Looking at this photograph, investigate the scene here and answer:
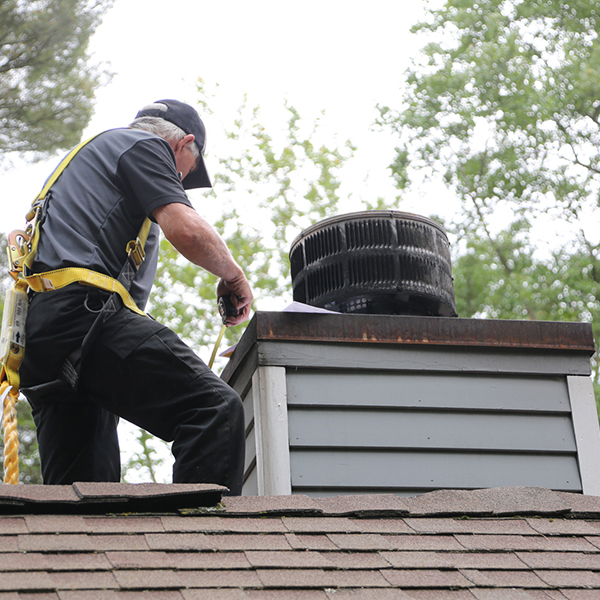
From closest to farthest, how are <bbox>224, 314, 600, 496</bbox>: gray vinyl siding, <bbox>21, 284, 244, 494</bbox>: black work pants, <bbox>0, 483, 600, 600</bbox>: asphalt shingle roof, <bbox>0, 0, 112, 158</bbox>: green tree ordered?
<bbox>0, 483, 600, 600</bbox>: asphalt shingle roof < <bbox>21, 284, 244, 494</bbox>: black work pants < <bbox>224, 314, 600, 496</bbox>: gray vinyl siding < <bbox>0, 0, 112, 158</bbox>: green tree

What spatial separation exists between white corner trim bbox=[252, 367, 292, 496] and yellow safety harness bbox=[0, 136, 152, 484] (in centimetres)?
73

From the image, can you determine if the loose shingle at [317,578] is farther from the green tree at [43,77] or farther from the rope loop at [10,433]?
the green tree at [43,77]

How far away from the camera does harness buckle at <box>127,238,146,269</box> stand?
2.64m

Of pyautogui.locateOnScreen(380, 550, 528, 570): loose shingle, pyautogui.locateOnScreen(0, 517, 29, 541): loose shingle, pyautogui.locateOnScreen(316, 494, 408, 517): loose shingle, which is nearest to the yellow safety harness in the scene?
pyautogui.locateOnScreen(0, 517, 29, 541): loose shingle

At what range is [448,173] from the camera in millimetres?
17781

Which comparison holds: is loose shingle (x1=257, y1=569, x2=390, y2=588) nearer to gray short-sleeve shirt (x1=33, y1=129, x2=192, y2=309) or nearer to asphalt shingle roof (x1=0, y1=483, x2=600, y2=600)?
asphalt shingle roof (x1=0, y1=483, x2=600, y2=600)

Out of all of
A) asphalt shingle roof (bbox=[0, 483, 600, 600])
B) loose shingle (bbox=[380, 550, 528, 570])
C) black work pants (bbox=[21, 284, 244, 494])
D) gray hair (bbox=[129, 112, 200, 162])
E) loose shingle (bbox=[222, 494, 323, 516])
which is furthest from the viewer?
gray hair (bbox=[129, 112, 200, 162])

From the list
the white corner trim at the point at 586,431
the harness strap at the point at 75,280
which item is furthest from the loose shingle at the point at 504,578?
the white corner trim at the point at 586,431

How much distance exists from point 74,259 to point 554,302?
1428cm

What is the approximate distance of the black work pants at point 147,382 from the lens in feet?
7.60

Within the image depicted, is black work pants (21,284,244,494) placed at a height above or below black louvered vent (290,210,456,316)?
below

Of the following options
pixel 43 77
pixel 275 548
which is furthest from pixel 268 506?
pixel 43 77

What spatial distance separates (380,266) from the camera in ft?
11.6

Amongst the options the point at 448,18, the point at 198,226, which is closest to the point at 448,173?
the point at 448,18
